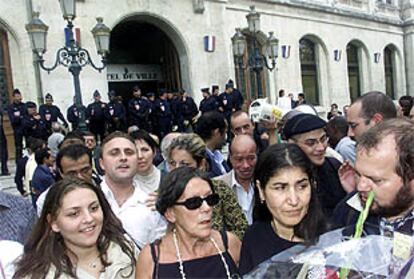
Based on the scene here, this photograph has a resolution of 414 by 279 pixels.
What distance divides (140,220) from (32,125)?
7870mm

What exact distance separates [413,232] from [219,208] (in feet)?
4.35

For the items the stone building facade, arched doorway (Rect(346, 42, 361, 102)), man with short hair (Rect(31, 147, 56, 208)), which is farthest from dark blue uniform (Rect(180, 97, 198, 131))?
arched doorway (Rect(346, 42, 361, 102))

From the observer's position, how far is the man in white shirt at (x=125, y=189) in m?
2.69

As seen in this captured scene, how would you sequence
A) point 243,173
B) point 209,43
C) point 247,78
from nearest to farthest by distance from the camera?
point 243,173 < point 209,43 < point 247,78

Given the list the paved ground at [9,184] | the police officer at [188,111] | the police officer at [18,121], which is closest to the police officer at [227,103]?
the police officer at [188,111]

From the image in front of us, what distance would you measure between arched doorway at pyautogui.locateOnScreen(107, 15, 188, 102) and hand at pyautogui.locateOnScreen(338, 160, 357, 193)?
12.9 meters

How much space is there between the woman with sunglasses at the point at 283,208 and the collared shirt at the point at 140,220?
0.77 meters

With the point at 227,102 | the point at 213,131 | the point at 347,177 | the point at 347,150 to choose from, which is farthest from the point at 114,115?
the point at 347,177

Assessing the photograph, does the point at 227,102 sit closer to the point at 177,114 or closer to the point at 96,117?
the point at 177,114

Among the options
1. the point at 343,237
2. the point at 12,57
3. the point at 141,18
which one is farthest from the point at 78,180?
the point at 141,18

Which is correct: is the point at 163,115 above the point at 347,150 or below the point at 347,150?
above

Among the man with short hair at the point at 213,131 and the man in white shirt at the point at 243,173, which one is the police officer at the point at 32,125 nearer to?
the man with short hair at the point at 213,131

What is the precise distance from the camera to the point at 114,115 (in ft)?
37.6

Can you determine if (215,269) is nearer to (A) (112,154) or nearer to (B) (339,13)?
(A) (112,154)
